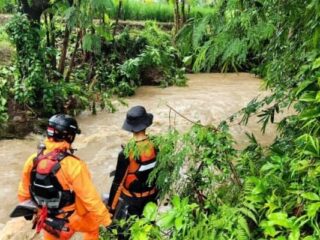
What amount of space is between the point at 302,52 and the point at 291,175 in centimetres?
123

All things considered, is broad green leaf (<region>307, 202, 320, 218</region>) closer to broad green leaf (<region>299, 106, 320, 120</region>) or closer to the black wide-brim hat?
broad green leaf (<region>299, 106, 320, 120</region>)

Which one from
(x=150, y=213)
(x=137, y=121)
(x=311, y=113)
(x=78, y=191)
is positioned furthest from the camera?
(x=137, y=121)

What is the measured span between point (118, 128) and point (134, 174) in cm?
Answer: 552

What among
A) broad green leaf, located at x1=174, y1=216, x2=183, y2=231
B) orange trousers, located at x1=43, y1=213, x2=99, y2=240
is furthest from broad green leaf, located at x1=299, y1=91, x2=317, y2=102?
orange trousers, located at x1=43, y1=213, x2=99, y2=240

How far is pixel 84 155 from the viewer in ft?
24.9

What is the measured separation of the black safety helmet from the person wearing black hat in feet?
1.27

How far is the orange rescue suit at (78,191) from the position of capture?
9.66ft

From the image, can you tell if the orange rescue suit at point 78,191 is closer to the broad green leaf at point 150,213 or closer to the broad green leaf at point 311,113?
the broad green leaf at point 150,213

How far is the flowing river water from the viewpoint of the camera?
6293 mm

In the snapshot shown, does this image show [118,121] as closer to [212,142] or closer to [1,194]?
[1,194]

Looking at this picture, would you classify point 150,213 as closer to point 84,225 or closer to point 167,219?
point 167,219

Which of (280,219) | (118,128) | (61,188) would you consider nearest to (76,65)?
(118,128)

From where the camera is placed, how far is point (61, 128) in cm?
300

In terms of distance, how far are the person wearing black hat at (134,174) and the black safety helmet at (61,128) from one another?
0.39m
